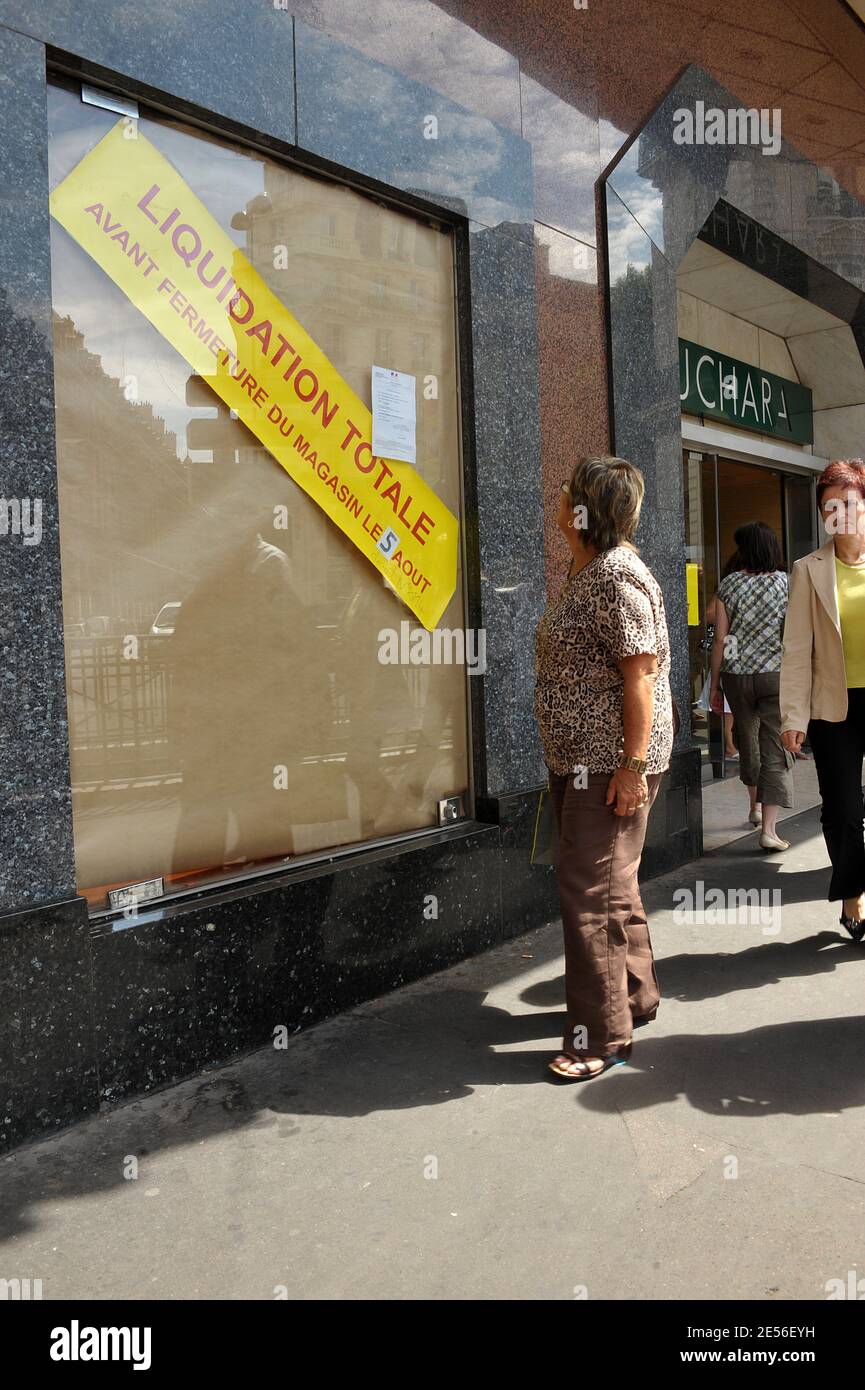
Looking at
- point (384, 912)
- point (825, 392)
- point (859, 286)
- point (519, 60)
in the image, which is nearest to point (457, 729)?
point (384, 912)

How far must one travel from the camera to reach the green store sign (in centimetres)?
951

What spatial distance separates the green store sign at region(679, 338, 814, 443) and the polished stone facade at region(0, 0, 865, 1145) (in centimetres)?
161

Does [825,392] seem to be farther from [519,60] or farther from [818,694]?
[818,694]

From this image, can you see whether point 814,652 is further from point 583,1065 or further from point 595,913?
point 583,1065

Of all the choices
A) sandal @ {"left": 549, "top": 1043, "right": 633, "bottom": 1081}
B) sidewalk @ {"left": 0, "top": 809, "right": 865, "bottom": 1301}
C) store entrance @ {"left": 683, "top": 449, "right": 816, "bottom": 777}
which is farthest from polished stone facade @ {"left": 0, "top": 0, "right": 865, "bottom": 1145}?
store entrance @ {"left": 683, "top": 449, "right": 816, "bottom": 777}

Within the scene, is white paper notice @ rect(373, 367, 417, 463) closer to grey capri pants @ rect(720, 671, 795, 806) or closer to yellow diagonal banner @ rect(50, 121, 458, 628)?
yellow diagonal banner @ rect(50, 121, 458, 628)

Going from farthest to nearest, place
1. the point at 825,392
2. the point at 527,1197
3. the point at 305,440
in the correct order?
the point at 825,392 < the point at 305,440 < the point at 527,1197

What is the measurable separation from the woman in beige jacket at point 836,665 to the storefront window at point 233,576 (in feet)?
4.87

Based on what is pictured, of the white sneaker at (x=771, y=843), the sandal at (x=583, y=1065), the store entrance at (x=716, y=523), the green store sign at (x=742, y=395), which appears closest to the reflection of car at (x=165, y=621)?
the sandal at (x=583, y=1065)

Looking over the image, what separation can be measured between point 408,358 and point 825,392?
27.9 feet

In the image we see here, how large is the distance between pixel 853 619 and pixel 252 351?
2.62 meters

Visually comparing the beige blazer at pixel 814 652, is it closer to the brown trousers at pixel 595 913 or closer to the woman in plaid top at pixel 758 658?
the brown trousers at pixel 595 913

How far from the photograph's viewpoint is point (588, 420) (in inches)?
230

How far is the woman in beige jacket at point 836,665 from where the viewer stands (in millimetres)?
4543
